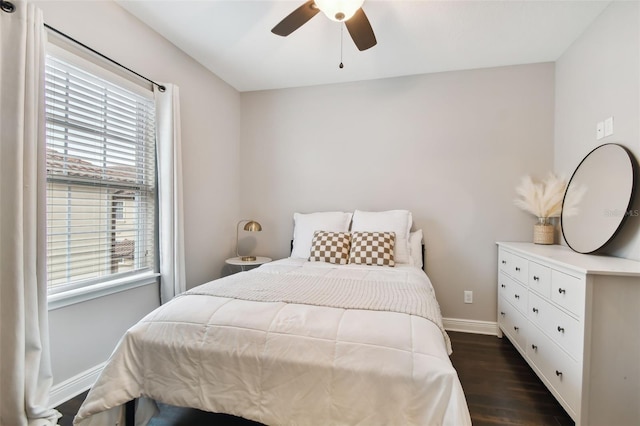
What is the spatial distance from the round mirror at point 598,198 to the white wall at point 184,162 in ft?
10.4

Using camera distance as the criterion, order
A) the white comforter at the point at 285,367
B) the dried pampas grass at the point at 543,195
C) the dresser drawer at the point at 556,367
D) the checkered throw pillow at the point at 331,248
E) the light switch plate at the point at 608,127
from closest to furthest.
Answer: the white comforter at the point at 285,367 < the dresser drawer at the point at 556,367 < the light switch plate at the point at 608,127 < the dried pampas grass at the point at 543,195 < the checkered throw pillow at the point at 331,248

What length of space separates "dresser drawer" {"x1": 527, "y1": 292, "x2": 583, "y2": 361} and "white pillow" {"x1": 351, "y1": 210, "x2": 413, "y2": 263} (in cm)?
96

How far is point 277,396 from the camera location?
123 cm

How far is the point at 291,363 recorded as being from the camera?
121 centimetres

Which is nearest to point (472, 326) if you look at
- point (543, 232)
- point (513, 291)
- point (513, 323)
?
point (513, 323)

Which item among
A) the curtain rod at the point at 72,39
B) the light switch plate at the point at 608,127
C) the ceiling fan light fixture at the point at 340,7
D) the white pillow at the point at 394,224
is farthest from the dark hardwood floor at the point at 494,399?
the ceiling fan light fixture at the point at 340,7

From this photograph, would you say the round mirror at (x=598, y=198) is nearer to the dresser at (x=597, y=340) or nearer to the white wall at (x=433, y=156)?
the dresser at (x=597, y=340)

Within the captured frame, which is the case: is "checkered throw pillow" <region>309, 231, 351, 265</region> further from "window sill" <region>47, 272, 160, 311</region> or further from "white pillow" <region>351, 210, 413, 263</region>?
"window sill" <region>47, 272, 160, 311</region>

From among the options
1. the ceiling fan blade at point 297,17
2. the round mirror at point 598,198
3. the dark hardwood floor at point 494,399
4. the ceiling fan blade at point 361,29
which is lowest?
the dark hardwood floor at point 494,399

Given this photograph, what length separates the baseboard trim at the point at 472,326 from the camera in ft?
9.13

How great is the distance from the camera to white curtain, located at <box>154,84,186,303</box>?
232 centimetres

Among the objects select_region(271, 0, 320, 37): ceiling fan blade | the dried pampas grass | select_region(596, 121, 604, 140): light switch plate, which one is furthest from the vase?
select_region(271, 0, 320, 37): ceiling fan blade

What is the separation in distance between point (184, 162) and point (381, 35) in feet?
6.65

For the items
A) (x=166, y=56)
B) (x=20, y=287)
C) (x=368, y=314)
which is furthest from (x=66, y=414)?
(x=166, y=56)
